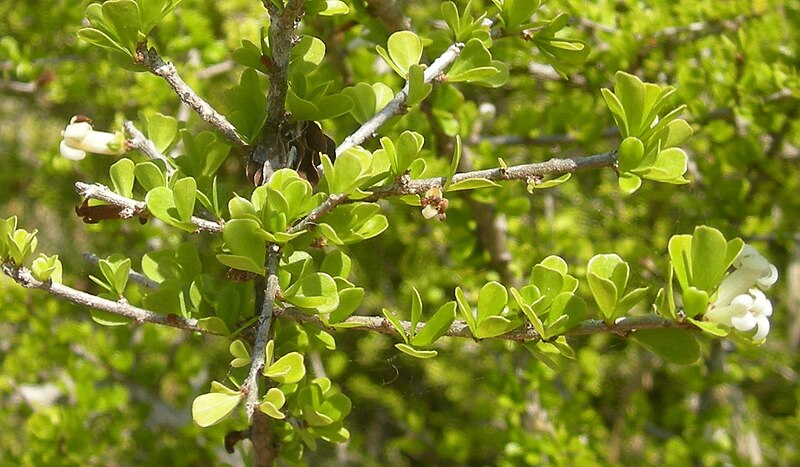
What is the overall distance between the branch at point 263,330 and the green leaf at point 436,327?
4.6 inches

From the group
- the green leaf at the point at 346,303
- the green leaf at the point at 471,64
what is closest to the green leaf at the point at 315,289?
the green leaf at the point at 346,303

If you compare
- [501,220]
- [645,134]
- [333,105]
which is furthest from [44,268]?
[501,220]

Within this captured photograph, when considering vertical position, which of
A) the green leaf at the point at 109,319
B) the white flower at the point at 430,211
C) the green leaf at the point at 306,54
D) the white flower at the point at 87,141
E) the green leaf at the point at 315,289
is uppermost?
the green leaf at the point at 306,54

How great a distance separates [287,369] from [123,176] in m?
0.22

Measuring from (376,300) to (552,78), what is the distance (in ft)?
2.64

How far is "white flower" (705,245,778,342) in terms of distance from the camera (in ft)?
1.73

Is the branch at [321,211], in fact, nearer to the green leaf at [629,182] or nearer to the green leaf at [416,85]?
the green leaf at [416,85]

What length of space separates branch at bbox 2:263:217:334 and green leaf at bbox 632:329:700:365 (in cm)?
36

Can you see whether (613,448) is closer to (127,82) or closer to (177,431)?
(177,431)

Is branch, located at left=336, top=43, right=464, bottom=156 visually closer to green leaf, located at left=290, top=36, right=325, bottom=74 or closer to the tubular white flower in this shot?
green leaf, located at left=290, top=36, right=325, bottom=74

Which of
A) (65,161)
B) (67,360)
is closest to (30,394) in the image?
(67,360)

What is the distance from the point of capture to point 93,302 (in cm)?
61

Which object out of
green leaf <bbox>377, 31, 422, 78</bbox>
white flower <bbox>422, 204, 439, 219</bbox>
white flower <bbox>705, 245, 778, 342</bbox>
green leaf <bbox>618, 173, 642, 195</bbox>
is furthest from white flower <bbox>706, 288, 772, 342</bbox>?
green leaf <bbox>377, 31, 422, 78</bbox>

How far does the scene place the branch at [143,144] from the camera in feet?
2.11
